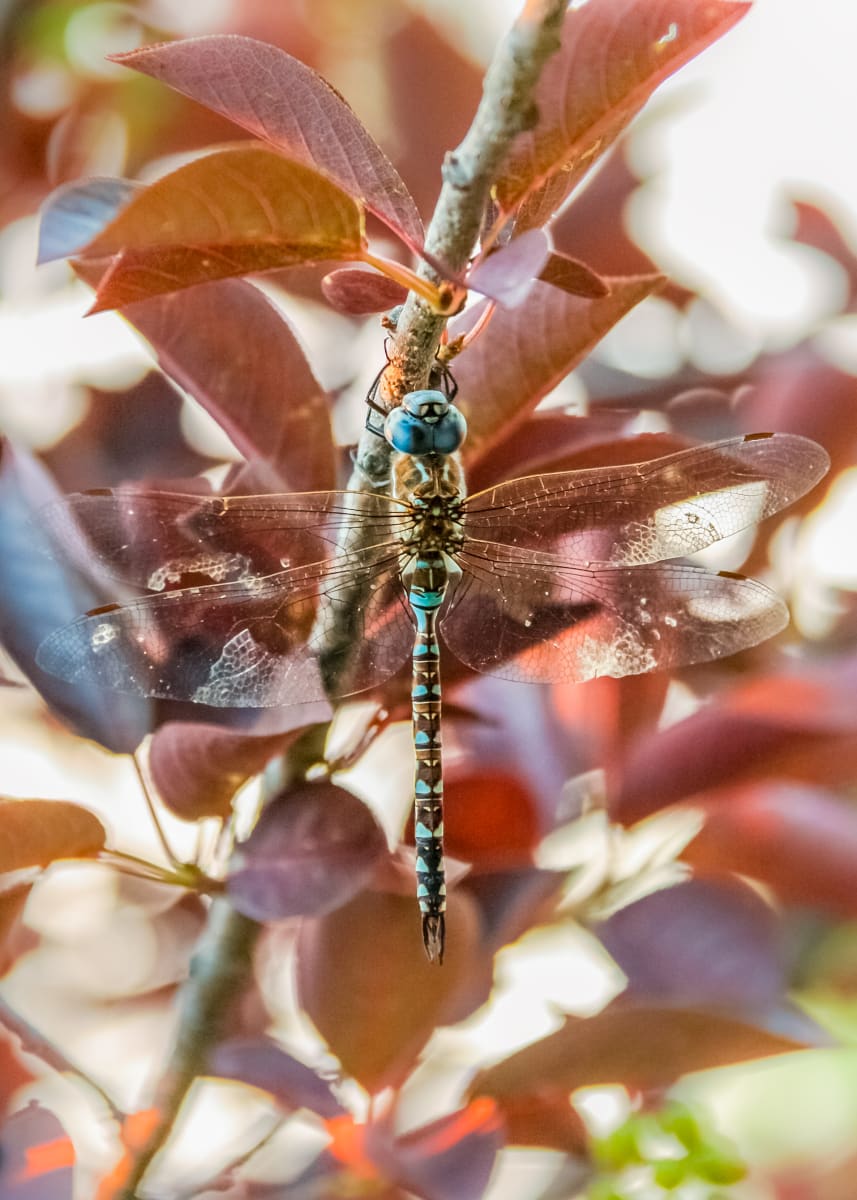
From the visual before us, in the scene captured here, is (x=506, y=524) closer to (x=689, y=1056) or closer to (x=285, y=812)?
(x=285, y=812)

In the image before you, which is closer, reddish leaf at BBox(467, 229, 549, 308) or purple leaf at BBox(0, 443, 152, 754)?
reddish leaf at BBox(467, 229, 549, 308)

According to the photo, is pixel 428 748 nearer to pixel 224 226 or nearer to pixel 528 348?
pixel 528 348

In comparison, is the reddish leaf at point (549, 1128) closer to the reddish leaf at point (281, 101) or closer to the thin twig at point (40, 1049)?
the thin twig at point (40, 1049)

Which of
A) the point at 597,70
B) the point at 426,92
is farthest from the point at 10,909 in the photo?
the point at 426,92

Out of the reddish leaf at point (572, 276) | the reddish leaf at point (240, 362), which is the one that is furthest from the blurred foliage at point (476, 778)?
the reddish leaf at point (572, 276)

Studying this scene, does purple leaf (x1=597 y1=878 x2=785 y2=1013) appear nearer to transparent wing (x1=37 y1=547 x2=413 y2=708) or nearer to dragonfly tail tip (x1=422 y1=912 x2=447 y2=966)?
dragonfly tail tip (x1=422 y1=912 x2=447 y2=966)

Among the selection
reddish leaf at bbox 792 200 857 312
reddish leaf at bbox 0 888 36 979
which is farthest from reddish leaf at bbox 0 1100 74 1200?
reddish leaf at bbox 792 200 857 312
